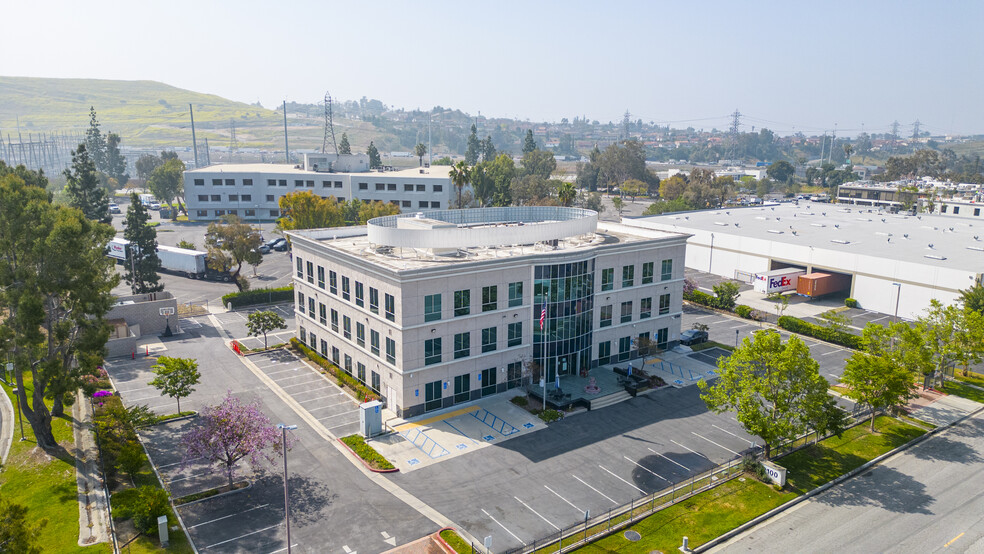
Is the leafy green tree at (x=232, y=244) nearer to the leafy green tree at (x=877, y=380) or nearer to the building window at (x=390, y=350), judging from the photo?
the building window at (x=390, y=350)

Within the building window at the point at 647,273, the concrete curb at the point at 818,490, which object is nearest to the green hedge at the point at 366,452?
the concrete curb at the point at 818,490

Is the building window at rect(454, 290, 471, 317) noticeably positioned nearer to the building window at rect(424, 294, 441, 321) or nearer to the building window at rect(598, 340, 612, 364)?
the building window at rect(424, 294, 441, 321)

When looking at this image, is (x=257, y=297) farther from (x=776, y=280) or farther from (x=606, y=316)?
(x=776, y=280)

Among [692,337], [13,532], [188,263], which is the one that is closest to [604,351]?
[692,337]

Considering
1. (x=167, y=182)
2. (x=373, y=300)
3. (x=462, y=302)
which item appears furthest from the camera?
(x=167, y=182)

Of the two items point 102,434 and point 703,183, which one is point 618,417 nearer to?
point 102,434

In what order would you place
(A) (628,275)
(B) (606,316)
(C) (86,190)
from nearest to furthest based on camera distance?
(B) (606,316)
(A) (628,275)
(C) (86,190)

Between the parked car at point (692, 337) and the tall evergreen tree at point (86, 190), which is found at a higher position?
the tall evergreen tree at point (86, 190)

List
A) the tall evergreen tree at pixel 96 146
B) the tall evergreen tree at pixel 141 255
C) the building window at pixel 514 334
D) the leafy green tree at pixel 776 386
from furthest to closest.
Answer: the tall evergreen tree at pixel 96 146 < the tall evergreen tree at pixel 141 255 < the building window at pixel 514 334 < the leafy green tree at pixel 776 386
